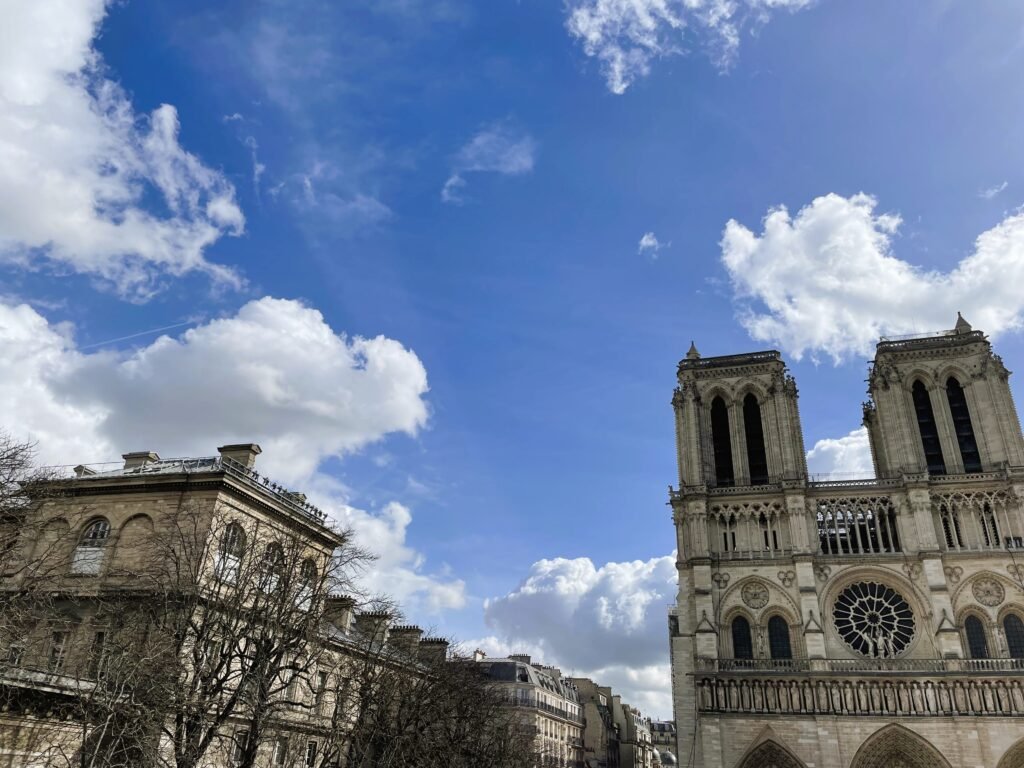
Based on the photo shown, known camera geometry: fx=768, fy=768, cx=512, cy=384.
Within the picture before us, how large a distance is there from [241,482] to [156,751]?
1157 cm

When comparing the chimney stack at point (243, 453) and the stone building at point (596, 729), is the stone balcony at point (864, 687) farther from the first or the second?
the stone building at point (596, 729)

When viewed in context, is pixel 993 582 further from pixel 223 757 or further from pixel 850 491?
pixel 223 757

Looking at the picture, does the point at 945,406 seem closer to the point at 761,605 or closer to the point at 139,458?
the point at 761,605

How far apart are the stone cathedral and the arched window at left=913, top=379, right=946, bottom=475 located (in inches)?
3.5

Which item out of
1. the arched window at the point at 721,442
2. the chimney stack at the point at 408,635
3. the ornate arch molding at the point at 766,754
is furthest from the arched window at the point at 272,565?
the arched window at the point at 721,442

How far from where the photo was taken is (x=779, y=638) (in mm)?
43688

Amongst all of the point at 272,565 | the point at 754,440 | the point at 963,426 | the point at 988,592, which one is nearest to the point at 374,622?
the point at 272,565

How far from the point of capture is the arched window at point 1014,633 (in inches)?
1619

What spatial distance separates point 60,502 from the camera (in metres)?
27.2

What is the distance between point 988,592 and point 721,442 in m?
16.9

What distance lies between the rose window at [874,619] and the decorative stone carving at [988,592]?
141 inches

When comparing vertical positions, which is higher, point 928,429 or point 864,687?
point 928,429

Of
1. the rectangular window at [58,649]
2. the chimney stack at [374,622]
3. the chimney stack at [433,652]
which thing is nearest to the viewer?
the rectangular window at [58,649]

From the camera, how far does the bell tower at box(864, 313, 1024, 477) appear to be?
46.0 m
